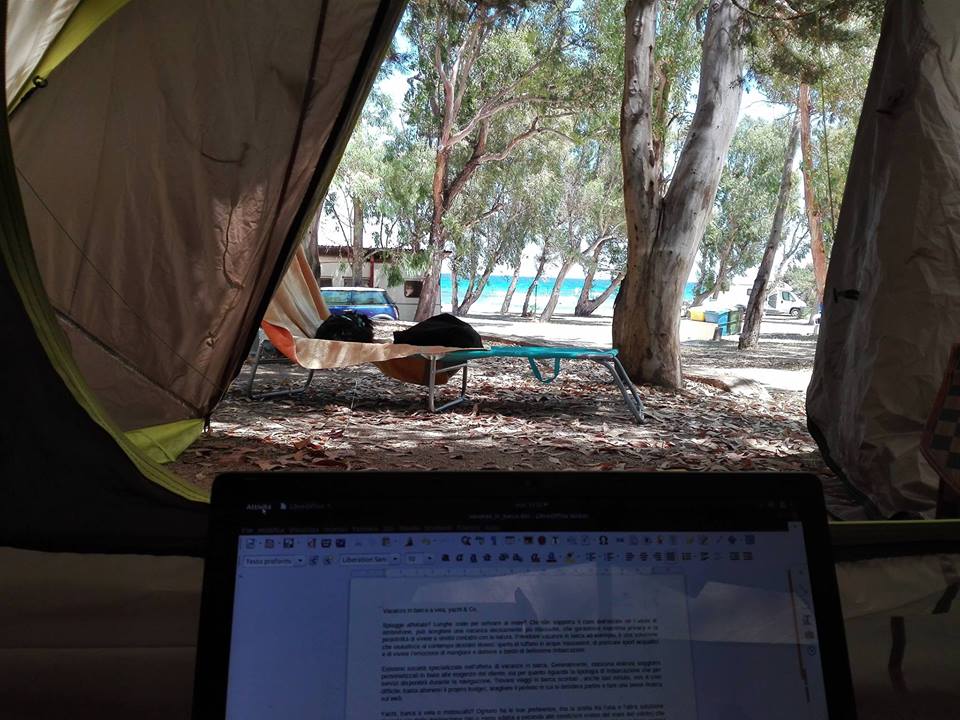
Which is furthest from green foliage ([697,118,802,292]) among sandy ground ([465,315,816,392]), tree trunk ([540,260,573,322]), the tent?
the tent

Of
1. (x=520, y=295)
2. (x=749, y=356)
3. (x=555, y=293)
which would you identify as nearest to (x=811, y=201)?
(x=749, y=356)

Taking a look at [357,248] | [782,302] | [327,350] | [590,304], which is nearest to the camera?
[327,350]

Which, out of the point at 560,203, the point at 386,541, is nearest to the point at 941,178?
the point at 386,541

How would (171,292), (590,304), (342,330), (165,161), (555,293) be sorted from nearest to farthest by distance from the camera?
1. (165,161)
2. (171,292)
3. (342,330)
4. (555,293)
5. (590,304)

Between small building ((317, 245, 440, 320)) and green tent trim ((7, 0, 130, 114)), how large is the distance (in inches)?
603

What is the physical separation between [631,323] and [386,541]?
6085mm

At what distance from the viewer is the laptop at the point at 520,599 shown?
612mm

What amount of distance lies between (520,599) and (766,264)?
464 inches

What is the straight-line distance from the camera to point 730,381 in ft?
23.6

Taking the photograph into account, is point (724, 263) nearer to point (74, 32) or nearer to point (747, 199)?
point (747, 199)

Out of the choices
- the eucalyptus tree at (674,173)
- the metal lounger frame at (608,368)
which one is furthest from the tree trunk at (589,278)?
the metal lounger frame at (608,368)

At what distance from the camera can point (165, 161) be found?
293 centimetres

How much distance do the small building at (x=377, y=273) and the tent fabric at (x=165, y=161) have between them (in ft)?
48.3

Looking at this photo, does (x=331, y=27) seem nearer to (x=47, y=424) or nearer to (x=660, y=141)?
(x=47, y=424)
